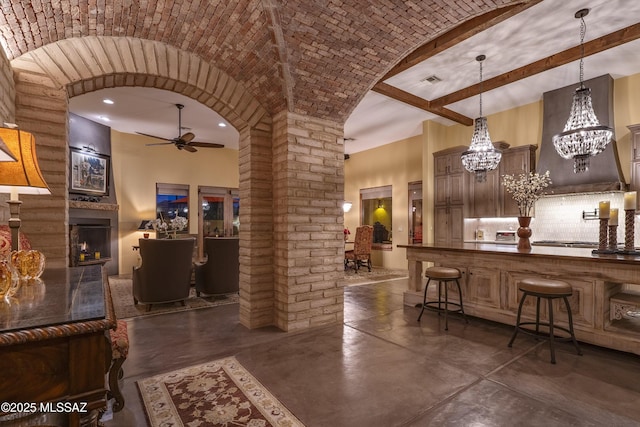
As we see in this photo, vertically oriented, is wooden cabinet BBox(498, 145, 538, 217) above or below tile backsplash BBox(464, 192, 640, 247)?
above

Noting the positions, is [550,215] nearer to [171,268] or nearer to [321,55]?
[321,55]

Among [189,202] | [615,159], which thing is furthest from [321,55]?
[189,202]

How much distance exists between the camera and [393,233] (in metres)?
8.92

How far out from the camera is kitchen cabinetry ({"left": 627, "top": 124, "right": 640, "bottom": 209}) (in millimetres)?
4713

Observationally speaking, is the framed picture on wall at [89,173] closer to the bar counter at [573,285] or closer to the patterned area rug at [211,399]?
the patterned area rug at [211,399]

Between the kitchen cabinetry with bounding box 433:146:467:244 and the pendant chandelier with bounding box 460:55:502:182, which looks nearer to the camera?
the pendant chandelier with bounding box 460:55:502:182

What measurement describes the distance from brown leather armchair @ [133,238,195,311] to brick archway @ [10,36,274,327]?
123 cm

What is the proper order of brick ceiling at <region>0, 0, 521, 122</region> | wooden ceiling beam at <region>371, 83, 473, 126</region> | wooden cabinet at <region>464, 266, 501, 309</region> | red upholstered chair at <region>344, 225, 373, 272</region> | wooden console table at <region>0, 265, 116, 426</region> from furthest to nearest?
1. red upholstered chair at <region>344, 225, 373, 272</region>
2. wooden ceiling beam at <region>371, 83, 473, 126</region>
3. wooden cabinet at <region>464, 266, 501, 309</region>
4. brick ceiling at <region>0, 0, 521, 122</region>
5. wooden console table at <region>0, 265, 116, 426</region>

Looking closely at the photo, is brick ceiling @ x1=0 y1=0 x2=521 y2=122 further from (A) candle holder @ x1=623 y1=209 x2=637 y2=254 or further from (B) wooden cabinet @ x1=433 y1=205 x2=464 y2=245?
(B) wooden cabinet @ x1=433 y1=205 x2=464 y2=245

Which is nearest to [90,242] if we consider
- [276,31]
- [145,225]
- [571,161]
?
[145,225]

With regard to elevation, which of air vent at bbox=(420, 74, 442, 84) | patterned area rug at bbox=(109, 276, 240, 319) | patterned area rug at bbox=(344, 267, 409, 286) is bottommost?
patterned area rug at bbox=(344, 267, 409, 286)

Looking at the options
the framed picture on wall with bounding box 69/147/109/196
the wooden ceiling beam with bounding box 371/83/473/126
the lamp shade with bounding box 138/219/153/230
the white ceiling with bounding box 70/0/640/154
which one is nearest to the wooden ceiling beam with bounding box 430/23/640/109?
the white ceiling with bounding box 70/0/640/154

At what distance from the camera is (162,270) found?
15.0ft

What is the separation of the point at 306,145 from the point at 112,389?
2906mm
